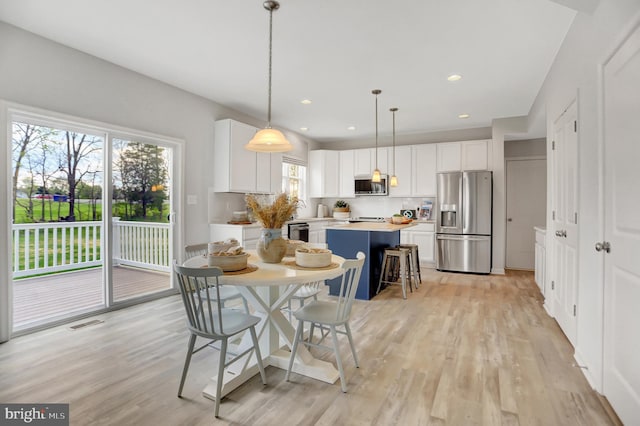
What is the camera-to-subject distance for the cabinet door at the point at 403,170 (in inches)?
260

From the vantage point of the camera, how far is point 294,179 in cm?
698

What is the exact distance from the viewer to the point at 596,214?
212cm

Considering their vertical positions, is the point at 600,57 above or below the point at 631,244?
above

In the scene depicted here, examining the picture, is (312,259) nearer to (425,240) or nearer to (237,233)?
(237,233)

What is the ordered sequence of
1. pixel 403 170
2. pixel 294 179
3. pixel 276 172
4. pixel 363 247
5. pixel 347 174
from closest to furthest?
pixel 363 247 → pixel 276 172 → pixel 403 170 → pixel 294 179 → pixel 347 174

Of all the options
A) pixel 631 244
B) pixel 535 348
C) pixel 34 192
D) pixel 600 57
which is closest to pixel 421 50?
pixel 600 57

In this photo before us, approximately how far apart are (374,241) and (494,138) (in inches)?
125

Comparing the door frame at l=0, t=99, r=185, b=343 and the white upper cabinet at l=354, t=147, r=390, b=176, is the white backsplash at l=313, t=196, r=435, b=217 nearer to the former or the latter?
the white upper cabinet at l=354, t=147, r=390, b=176

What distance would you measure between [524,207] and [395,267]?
309cm

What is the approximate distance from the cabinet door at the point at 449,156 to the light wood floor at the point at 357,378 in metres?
3.34

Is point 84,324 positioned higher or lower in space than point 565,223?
lower

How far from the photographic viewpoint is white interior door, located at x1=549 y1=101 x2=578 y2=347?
8.87ft

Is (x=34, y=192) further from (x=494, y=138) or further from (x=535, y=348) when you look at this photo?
(x=494, y=138)

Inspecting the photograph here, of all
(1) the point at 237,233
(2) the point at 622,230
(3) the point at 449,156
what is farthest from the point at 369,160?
(2) the point at 622,230
